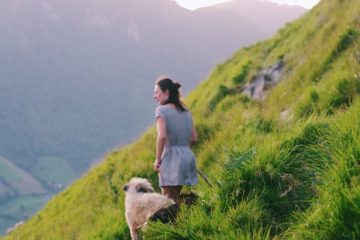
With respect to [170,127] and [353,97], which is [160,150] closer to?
[170,127]

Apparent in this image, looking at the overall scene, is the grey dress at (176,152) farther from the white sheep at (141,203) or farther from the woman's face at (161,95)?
the white sheep at (141,203)

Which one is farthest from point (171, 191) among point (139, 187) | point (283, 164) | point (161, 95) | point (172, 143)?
point (283, 164)

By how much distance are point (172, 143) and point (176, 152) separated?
0.15 m

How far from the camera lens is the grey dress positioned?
7.65m

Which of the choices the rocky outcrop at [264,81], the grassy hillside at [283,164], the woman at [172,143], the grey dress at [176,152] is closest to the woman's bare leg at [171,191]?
the woman at [172,143]

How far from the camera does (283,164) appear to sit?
6273mm

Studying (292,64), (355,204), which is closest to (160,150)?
(355,204)

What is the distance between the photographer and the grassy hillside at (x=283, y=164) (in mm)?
4723

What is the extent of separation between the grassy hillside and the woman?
0.35 m

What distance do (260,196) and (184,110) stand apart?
2367mm

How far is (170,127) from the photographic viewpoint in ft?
25.2

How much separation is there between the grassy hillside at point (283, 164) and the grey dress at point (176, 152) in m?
0.33

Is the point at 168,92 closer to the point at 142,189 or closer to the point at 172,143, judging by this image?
the point at 172,143

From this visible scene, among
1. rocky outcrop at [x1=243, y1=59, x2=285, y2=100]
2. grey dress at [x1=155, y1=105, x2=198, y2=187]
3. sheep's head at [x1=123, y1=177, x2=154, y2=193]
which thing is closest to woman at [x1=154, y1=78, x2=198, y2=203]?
grey dress at [x1=155, y1=105, x2=198, y2=187]
